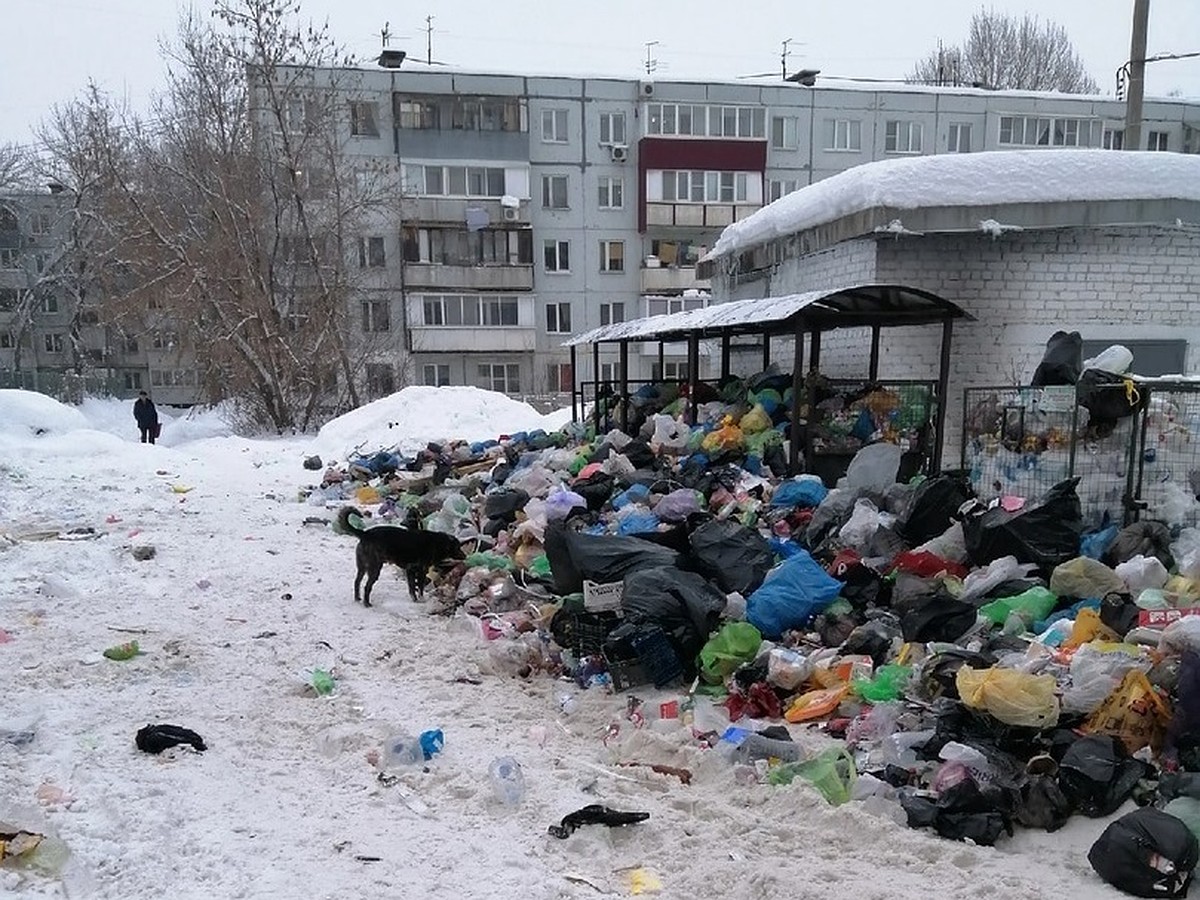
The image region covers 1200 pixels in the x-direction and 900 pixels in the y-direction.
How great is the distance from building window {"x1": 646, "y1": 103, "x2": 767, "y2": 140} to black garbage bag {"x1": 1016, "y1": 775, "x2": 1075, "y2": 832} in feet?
97.4

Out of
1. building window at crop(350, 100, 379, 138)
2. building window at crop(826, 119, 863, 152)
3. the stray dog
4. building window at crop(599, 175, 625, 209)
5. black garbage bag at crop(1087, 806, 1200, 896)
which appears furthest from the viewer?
building window at crop(826, 119, 863, 152)

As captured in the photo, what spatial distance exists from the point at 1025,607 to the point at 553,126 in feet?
95.1

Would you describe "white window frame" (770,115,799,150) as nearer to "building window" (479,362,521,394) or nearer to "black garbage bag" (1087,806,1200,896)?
"building window" (479,362,521,394)

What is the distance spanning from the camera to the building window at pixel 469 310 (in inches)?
1142

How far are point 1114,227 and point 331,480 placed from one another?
10508 mm

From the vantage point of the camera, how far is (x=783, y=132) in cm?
3064

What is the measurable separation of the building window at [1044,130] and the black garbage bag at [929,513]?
3102 centimetres

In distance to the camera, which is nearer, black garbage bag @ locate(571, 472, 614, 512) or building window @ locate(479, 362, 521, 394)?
black garbage bag @ locate(571, 472, 614, 512)

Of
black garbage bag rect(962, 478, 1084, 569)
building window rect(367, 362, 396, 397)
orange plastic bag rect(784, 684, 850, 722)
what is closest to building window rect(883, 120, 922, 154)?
building window rect(367, 362, 396, 397)

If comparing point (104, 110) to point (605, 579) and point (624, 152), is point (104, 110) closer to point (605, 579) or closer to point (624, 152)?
point (624, 152)

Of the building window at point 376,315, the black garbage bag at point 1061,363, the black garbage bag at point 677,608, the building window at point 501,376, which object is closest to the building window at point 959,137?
the building window at point 501,376

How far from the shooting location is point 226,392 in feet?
73.4

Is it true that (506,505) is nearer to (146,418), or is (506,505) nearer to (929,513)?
(929,513)

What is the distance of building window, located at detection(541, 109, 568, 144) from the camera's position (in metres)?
29.9
